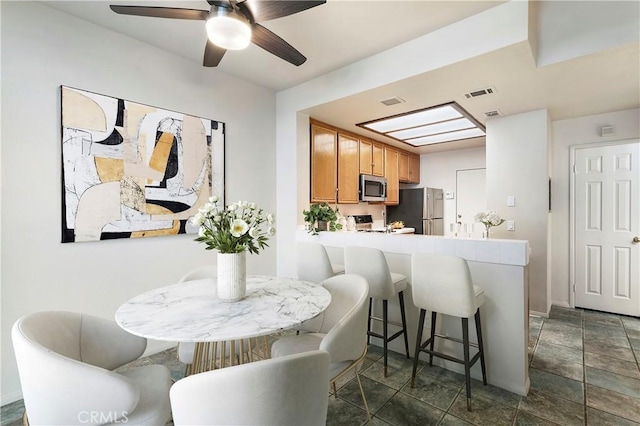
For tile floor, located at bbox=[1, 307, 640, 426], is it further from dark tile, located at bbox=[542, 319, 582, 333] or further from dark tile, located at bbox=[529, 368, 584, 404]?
dark tile, located at bbox=[542, 319, 582, 333]

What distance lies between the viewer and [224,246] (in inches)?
59.9

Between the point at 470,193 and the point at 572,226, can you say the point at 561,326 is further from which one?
the point at 470,193

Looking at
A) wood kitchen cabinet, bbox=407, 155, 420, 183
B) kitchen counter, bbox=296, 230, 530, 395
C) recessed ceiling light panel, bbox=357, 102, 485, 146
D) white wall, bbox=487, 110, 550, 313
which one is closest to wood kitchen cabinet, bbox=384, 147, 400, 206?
recessed ceiling light panel, bbox=357, 102, 485, 146

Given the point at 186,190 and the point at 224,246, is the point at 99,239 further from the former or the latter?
the point at 224,246

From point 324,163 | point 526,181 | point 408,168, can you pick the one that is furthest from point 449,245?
point 408,168

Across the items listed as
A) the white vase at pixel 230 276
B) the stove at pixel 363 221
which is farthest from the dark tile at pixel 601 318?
the white vase at pixel 230 276

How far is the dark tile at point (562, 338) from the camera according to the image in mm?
2779

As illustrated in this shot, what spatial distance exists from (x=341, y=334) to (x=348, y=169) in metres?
3.22

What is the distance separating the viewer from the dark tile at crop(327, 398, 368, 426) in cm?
177

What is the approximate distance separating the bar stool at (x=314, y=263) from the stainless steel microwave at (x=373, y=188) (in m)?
2.05

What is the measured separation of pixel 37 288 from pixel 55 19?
1.92 meters

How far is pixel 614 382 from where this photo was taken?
2.16 m

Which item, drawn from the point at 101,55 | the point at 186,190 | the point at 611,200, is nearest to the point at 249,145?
the point at 186,190

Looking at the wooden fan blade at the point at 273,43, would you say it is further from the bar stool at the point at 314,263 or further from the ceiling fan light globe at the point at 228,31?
the bar stool at the point at 314,263
